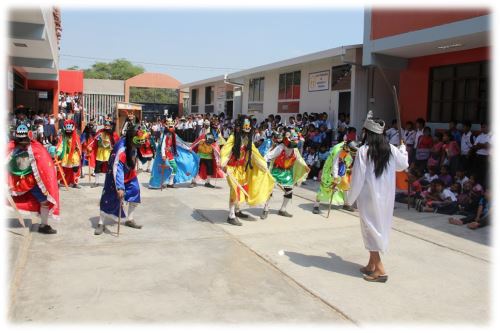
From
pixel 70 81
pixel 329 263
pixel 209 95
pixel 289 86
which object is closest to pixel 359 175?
pixel 329 263

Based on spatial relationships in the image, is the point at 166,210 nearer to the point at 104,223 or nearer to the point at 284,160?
the point at 104,223

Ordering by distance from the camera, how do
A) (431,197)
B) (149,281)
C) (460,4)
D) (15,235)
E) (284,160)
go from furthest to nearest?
(460,4) < (431,197) < (284,160) < (15,235) < (149,281)

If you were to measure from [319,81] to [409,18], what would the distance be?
557 cm

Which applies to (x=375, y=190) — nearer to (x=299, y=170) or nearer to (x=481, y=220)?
(x=299, y=170)

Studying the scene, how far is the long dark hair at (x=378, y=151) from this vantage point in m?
5.20

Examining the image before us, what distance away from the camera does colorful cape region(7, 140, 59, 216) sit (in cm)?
640

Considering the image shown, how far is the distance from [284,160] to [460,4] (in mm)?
5441

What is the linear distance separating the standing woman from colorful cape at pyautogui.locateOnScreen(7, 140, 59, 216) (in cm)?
394

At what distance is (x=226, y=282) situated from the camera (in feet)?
16.3

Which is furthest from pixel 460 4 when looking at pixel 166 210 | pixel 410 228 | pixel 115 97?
pixel 115 97

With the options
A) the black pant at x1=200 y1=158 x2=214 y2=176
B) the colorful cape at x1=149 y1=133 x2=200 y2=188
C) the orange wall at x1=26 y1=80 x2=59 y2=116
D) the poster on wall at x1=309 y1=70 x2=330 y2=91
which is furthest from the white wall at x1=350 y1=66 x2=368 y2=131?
the orange wall at x1=26 y1=80 x2=59 y2=116

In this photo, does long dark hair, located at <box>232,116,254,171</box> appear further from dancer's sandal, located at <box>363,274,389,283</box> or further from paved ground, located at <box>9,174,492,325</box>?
dancer's sandal, located at <box>363,274,389,283</box>

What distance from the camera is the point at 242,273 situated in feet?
17.3

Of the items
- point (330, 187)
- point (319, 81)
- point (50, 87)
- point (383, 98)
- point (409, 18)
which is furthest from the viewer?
point (50, 87)
